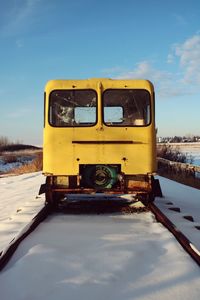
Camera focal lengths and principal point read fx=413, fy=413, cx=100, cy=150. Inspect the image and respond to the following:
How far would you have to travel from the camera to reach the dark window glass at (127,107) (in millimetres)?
8406

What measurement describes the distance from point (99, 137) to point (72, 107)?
894mm

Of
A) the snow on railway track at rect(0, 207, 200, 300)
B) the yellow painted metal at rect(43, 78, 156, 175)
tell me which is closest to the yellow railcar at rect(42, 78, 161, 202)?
the yellow painted metal at rect(43, 78, 156, 175)

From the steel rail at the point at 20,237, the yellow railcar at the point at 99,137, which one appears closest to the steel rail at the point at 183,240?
the yellow railcar at the point at 99,137

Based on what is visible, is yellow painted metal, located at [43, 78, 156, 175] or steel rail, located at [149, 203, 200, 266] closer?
steel rail, located at [149, 203, 200, 266]

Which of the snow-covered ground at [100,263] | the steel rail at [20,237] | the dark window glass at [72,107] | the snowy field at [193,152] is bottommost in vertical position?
the snow-covered ground at [100,263]

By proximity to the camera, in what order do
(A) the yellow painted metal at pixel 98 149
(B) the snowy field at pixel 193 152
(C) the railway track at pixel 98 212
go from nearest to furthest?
(C) the railway track at pixel 98 212
(A) the yellow painted metal at pixel 98 149
(B) the snowy field at pixel 193 152

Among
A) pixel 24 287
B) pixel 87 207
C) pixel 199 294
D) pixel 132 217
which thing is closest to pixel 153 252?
pixel 199 294

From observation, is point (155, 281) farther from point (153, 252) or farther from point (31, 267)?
point (31, 267)

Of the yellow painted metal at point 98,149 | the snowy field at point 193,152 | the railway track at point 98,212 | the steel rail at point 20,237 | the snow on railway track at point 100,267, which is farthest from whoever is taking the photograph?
the snowy field at point 193,152

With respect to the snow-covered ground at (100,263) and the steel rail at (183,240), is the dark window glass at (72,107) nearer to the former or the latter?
the snow-covered ground at (100,263)

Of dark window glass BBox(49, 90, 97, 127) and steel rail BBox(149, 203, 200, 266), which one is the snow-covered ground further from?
dark window glass BBox(49, 90, 97, 127)

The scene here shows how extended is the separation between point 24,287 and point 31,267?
1.68 ft

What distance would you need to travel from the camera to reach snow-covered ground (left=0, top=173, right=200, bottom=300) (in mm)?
3650

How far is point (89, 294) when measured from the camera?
3.57 m
